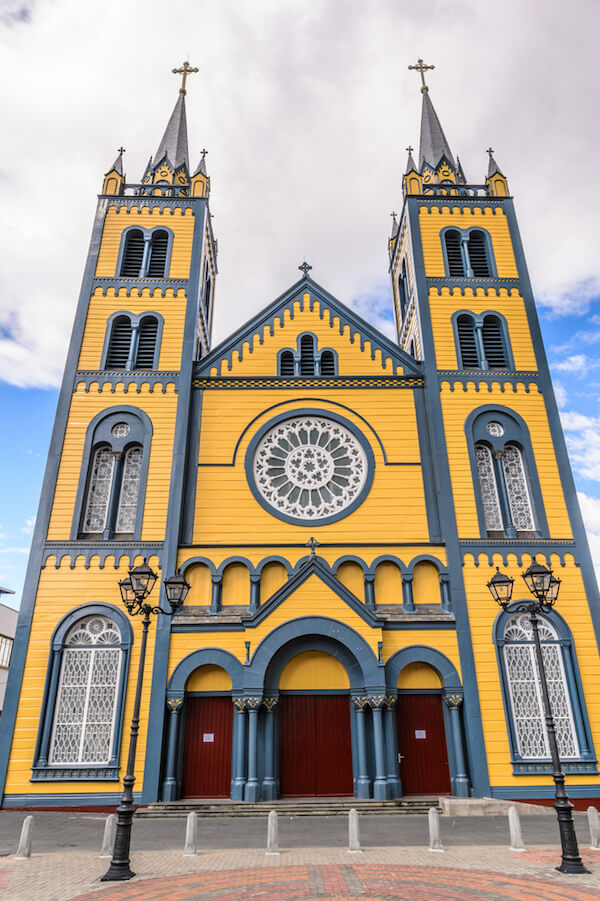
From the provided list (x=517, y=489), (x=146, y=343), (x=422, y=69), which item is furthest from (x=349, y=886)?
(x=422, y=69)

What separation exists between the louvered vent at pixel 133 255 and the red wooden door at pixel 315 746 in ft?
59.2

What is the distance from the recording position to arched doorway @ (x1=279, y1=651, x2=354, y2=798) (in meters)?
17.6

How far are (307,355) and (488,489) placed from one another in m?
8.68

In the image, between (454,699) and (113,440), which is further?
(113,440)

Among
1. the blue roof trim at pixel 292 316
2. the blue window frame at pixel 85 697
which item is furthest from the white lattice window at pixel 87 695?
the blue roof trim at pixel 292 316

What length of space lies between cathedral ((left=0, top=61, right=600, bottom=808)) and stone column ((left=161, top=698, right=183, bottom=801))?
0.06 m

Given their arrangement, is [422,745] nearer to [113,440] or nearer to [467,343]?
[113,440]

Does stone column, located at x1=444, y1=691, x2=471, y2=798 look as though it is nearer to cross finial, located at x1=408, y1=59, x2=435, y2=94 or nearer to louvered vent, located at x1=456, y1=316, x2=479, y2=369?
louvered vent, located at x1=456, y1=316, x2=479, y2=369

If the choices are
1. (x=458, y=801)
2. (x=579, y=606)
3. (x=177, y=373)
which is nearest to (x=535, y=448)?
(x=579, y=606)

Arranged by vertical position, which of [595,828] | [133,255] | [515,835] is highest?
[133,255]

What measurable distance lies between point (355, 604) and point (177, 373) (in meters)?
10.9

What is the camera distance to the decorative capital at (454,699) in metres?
17.9

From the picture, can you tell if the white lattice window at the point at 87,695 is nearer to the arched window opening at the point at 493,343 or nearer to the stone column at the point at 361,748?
the stone column at the point at 361,748

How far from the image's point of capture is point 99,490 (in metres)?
21.2
